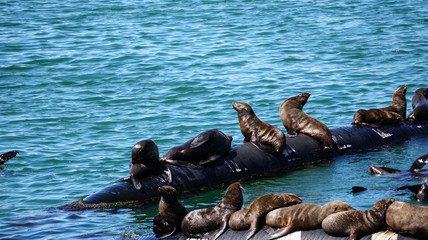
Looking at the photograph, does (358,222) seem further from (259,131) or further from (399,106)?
Answer: (399,106)

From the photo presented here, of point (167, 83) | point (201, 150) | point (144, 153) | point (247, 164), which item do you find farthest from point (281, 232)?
point (167, 83)

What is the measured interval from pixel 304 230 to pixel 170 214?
179 cm

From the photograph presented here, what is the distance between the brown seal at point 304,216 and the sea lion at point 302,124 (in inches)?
188

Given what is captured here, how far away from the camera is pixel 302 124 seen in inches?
486

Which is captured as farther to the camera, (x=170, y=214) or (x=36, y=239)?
(x=36, y=239)

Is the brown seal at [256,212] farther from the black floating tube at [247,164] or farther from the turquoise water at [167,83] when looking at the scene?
the black floating tube at [247,164]

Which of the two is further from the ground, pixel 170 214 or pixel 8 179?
pixel 170 214

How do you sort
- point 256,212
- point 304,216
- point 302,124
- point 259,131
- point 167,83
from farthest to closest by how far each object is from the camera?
point 167,83 → point 302,124 → point 259,131 → point 256,212 → point 304,216

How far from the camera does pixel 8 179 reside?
493 inches

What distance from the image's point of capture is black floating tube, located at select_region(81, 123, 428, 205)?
10320mm

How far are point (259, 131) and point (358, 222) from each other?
5.04 meters

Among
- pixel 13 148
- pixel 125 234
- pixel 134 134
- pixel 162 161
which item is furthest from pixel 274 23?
pixel 125 234

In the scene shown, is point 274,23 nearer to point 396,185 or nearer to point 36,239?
point 396,185

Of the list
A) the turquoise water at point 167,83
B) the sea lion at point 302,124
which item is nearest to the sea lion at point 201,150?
the turquoise water at point 167,83
